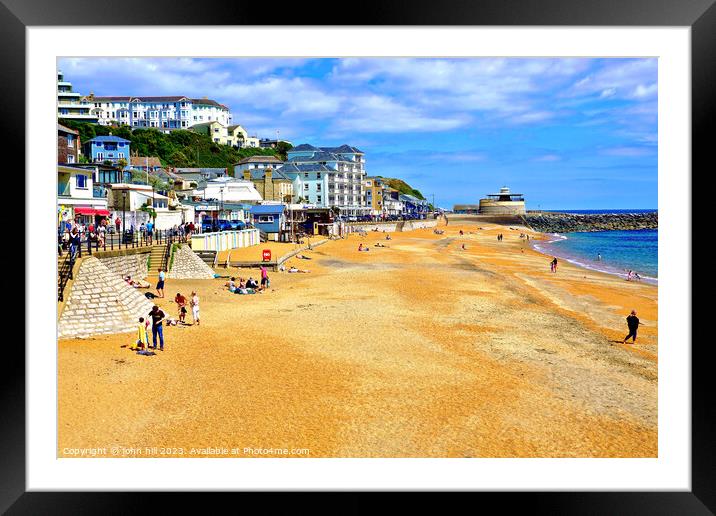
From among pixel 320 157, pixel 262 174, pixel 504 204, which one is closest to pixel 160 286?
pixel 262 174

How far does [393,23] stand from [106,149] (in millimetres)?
37751

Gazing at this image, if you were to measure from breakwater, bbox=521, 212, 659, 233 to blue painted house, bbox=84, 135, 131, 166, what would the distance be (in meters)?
55.8

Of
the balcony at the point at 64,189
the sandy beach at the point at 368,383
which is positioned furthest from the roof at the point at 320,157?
the sandy beach at the point at 368,383

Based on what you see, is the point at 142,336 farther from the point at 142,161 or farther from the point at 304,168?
the point at 304,168

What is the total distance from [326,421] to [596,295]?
1475 cm

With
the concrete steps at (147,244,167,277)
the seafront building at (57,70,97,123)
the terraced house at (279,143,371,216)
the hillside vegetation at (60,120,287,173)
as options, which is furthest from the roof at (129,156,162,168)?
the concrete steps at (147,244,167,277)

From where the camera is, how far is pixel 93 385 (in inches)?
311

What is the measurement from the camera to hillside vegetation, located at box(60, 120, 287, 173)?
46625 mm

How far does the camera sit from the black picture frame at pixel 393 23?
15.5ft

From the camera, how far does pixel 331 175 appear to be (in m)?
57.2

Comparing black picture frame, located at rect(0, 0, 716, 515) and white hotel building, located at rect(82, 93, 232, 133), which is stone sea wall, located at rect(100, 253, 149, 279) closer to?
black picture frame, located at rect(0, 0, 716, 515)

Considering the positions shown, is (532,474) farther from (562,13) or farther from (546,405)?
(562,13)
